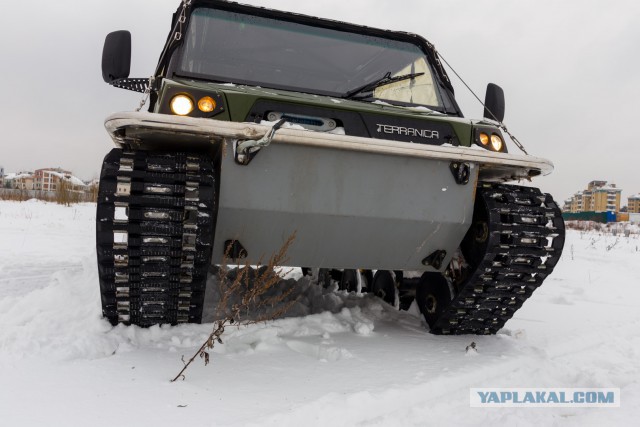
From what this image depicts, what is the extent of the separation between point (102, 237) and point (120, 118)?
0.58 m

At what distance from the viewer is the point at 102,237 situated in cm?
240

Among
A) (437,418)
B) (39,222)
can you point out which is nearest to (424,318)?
(437,418)

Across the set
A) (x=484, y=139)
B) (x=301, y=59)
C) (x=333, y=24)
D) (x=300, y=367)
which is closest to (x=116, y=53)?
(x=301, y=59)

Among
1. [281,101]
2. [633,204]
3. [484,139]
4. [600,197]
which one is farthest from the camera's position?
[633,204]

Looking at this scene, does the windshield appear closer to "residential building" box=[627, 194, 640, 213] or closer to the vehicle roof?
the vehicle roof

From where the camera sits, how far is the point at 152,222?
2.46 m

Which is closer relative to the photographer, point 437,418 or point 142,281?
point 437,418

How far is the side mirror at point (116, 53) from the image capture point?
10.4 ft

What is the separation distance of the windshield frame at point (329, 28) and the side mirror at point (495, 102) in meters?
0.28

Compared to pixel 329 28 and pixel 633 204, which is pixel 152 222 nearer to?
pixel 329 28

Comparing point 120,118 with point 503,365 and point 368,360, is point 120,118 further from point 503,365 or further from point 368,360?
point 503,365

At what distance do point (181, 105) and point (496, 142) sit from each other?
1946 mm

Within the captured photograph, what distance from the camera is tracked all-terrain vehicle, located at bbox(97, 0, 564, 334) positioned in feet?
8.13

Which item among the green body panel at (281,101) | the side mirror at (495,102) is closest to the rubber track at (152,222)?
the green body panel at (281,101)
